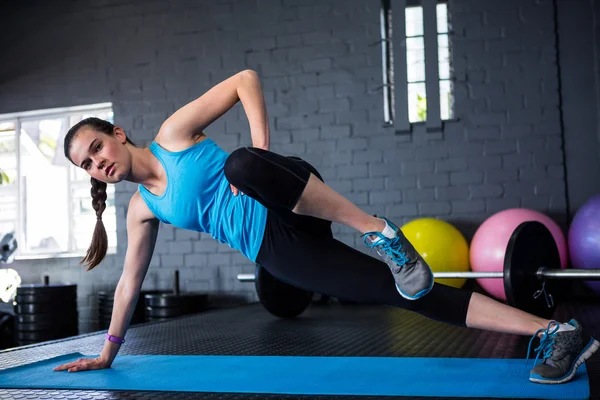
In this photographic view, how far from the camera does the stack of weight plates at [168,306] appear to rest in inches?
170

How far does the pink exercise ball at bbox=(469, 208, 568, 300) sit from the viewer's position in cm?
374

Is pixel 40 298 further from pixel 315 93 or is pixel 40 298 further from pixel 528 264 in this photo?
pixel 528 264

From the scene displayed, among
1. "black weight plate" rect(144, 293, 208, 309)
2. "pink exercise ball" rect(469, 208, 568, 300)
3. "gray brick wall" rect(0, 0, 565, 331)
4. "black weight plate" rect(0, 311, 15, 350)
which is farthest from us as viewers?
"black weight plate" rect(0, 311, 15, 350)

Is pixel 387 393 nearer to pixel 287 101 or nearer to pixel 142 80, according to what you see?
pixel 287 101

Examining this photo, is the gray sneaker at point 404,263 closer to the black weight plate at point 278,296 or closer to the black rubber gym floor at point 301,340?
the black rubber gym floor at point 301,340

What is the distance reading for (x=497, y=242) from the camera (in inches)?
148

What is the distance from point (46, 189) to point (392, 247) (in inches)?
185

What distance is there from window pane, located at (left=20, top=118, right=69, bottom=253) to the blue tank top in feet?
13.1

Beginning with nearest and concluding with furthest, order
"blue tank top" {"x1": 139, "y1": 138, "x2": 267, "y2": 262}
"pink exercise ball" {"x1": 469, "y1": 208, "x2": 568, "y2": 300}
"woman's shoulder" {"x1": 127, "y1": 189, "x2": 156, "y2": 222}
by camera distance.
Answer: "blue tank top" {"x1": 139, "y1": 138, "x2": 267, "y2": 262}, "woman's shoulder" {"x1": 127, "y1": 189, "x2": 156, "y2": 222}, "pink exercise ball" {"x1": 469, "y1": 208, "x2": 568, "y2": 300}

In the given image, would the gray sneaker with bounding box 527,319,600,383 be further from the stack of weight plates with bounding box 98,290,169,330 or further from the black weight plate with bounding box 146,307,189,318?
the stack of weight plates with bounding box 98,290,169,330

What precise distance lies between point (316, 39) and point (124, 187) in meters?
2.04

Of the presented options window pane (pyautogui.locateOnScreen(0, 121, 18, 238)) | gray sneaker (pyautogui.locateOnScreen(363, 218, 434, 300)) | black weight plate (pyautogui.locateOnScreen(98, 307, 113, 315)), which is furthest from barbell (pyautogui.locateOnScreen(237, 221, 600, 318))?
A: window pane (pyautogui.locateOnScreen(0, 121, 18, 238))

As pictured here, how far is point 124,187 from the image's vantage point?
5.22 metres

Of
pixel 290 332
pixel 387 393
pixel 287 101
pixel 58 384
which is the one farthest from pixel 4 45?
pixel 387 393
